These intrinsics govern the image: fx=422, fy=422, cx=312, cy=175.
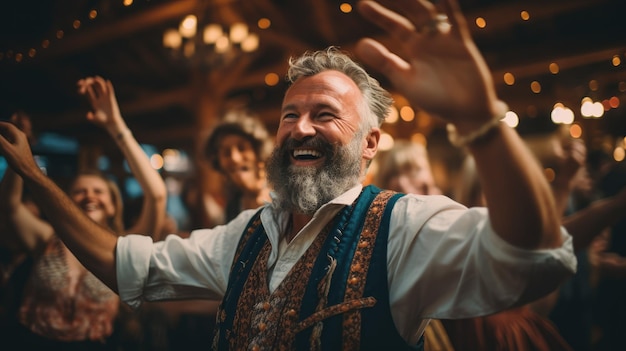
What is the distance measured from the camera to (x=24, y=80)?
191 centimetres

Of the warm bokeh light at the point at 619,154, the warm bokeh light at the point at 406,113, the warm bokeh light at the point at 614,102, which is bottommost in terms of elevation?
the warm bokeh light at the point at 619,154

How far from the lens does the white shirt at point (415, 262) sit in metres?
0.80

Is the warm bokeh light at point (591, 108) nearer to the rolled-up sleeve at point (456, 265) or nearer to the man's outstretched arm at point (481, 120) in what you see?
the rolled-up sleeve at point (456, 265)

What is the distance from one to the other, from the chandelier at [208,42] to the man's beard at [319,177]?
11.9 feet

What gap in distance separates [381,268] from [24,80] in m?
1.84

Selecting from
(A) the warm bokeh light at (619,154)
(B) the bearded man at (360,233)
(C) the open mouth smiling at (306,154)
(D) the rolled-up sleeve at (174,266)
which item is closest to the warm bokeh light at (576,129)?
(A) the warm bokeh light at (619,154)

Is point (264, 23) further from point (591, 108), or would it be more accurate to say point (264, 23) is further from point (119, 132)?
point (591, 108)

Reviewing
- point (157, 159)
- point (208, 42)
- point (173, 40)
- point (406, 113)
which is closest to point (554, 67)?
point (208, 42)


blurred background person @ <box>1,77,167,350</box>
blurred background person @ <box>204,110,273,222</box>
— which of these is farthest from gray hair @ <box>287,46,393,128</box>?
blurred background person @ <box>204,110,273,222</box>

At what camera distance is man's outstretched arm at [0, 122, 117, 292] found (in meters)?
1.30

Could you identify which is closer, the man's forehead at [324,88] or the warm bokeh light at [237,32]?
the man's forehead at [324,88]

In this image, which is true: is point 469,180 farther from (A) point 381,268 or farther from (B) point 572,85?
(A) point 381,268

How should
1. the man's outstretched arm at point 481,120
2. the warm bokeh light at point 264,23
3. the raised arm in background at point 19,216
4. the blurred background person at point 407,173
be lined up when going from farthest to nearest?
1. the warm bokeh light at point 264,23
2. the blurred background person at point 407,173
3. the raised arm in background at point 19,216
4. the man's outstretched arm at point 481,120

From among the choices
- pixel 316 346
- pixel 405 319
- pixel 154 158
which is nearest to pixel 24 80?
pixel 316 346
